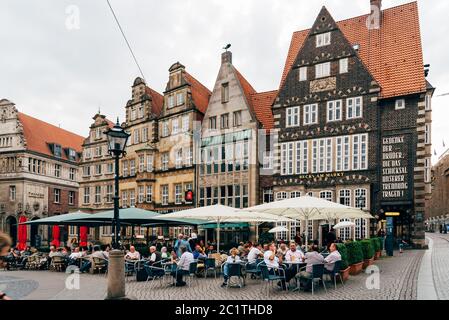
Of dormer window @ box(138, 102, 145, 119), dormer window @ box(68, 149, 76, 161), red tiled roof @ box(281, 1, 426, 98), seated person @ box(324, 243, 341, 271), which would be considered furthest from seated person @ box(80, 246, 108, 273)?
dormer window @ box(68, 149, 76, 161)

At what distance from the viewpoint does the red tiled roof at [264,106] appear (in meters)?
32.7

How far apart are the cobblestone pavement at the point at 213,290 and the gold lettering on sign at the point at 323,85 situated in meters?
16.5

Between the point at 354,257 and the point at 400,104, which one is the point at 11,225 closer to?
the point at 400,104

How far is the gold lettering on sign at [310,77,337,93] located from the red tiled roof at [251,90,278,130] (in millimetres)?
4713

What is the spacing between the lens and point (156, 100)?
133 ft

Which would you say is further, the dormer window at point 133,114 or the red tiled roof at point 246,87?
the dormer window at point 133,114

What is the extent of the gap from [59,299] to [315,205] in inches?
324

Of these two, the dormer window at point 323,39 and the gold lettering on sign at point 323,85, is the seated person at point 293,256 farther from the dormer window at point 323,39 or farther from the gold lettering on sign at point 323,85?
the dormer window at point 323,39

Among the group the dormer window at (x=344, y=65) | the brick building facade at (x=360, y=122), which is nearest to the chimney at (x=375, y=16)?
the brick building facade at (x=360, y=122)

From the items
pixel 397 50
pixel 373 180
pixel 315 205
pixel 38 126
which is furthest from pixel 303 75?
pixel 38 126

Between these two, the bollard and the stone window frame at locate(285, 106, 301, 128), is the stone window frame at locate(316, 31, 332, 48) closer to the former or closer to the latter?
the stone window frame at locate(285, 106, 301, 128)

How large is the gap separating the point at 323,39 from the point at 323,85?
3558 millimetres

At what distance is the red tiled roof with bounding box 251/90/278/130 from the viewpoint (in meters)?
32.7

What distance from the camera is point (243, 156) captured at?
1257 inches
